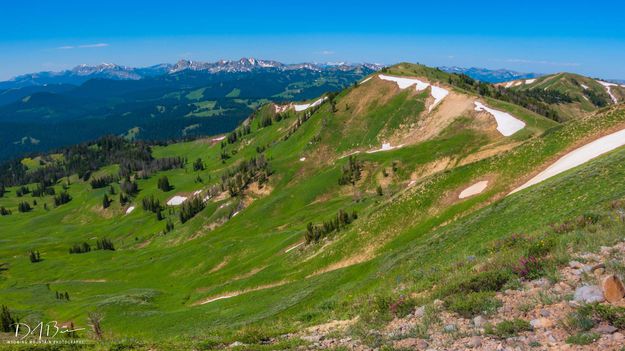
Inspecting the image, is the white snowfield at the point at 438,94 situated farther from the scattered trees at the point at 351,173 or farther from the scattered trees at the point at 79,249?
the scattered trees at the point at 79,249

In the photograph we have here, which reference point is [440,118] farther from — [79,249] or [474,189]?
[79,249]

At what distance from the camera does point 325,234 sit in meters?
67.4

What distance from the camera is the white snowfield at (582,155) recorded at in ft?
147

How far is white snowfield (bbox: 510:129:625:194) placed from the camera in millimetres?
44938

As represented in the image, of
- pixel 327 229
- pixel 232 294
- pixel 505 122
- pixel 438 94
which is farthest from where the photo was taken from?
pixel 438 94

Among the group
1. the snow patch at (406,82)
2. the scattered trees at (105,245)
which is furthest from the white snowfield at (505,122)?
the scattered trees at (105,245)

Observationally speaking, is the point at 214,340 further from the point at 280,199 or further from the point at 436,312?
the point at 280,199

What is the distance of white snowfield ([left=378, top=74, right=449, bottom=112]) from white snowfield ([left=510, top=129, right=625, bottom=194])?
103236 mm

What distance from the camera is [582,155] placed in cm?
4700

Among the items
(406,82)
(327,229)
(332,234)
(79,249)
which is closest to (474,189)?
(332,234)

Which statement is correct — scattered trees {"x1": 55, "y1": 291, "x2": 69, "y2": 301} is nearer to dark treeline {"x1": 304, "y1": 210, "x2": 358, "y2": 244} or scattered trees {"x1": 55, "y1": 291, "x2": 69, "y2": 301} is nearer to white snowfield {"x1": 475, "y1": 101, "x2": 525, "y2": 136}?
dark treeline {"x1": 304, "y1": 210, "x2": 358, "y2": 244}

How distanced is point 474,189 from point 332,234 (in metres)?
23.9

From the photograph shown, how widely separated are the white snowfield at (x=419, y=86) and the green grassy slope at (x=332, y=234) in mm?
4072

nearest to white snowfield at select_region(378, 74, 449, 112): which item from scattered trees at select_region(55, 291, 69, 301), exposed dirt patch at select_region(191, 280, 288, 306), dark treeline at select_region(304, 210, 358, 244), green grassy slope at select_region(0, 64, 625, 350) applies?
green grassy slope at select_region(0, 64, 625, 350)
